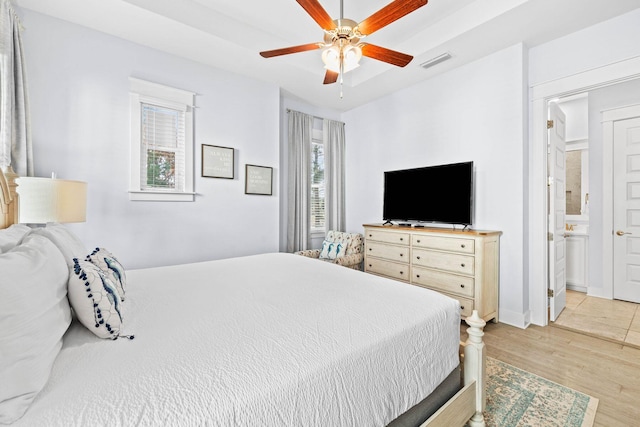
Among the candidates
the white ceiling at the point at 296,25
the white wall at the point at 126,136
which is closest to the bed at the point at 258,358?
the white wall at the point at 126,136

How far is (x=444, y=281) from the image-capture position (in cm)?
302

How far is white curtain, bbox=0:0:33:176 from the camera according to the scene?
206 centimetres

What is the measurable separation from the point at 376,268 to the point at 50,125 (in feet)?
12.1

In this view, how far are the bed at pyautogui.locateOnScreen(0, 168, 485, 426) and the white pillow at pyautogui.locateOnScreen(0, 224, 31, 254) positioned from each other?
0.02 metres

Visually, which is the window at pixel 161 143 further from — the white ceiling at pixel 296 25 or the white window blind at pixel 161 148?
the white ceiling at pixel 296 25

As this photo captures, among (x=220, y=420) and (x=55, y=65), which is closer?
(x=220, y=420)

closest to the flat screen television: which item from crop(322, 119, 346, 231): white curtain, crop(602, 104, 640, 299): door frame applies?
crop(322, 119, 346, 231): white curtain

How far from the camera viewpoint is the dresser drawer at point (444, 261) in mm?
2830

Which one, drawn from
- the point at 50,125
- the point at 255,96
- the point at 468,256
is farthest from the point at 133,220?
the point at 468,256

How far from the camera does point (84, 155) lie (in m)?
2.62

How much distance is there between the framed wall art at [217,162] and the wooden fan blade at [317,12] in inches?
76.3

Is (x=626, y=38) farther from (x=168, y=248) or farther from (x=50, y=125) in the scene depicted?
(x=50, y=125)

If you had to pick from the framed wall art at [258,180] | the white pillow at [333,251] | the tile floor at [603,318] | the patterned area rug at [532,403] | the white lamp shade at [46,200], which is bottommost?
the patterned area rug at [532,403]

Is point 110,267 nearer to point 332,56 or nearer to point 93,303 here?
point 93,303
